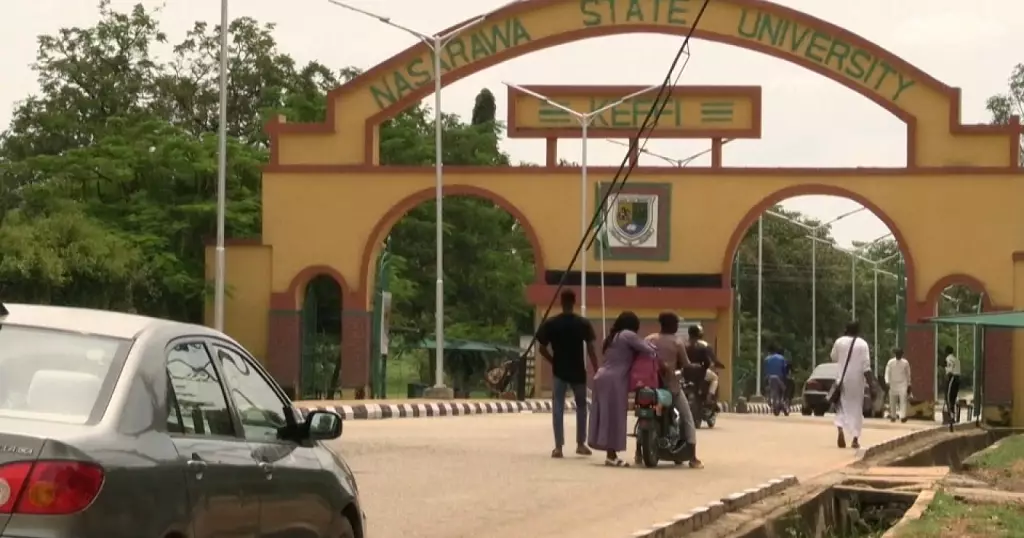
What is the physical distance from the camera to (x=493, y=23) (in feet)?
146

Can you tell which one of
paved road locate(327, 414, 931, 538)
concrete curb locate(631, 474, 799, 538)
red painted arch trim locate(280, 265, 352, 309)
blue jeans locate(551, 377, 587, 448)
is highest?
red painted arch trim locate(280, 265, 352, 309)

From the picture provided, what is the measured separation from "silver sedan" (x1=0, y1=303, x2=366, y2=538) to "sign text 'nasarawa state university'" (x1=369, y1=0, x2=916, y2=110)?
3675 cm

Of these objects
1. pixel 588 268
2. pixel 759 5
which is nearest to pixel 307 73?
pixel 588 268

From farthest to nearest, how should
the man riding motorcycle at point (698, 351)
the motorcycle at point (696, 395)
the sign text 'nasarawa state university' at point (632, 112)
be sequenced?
the sign text 'nasarawa state university' at point (632, 112) < the motorcycle at point (696, 395) < the man riding motorcycle at point (698, 351)

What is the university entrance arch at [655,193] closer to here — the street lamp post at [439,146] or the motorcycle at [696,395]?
the street lamp post at [439,146]

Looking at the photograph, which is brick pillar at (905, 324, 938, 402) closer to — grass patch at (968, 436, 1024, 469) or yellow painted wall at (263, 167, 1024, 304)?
yellow painted wall at (263, 167, 1024, 304)

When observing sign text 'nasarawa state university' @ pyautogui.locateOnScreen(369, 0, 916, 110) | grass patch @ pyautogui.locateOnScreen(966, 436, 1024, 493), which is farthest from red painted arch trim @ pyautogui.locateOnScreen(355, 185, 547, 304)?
grass patch @ pyautogui.locateOnScreen(966, 436, 1024, 493)

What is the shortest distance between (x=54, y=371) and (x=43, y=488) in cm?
79

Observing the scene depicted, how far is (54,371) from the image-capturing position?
242 inches

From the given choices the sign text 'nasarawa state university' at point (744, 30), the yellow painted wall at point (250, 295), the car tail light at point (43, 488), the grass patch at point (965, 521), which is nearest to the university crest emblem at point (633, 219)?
the sign text 'nasarawa state university' at point (744, 30)

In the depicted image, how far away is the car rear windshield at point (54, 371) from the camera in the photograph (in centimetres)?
595

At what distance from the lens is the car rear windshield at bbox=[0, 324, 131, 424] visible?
5.95 meters

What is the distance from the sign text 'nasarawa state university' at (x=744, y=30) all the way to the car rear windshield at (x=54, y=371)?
3793cm

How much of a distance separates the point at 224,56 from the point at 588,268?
16.7 meters
